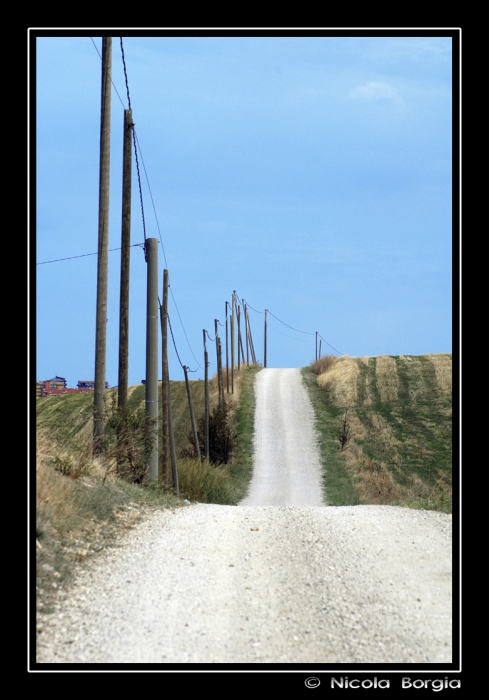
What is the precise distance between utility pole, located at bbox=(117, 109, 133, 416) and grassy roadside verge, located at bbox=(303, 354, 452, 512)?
6874mm

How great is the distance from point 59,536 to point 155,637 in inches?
125

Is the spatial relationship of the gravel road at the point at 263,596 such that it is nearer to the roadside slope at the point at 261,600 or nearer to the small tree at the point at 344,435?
the roadside slope at the point at 261,600

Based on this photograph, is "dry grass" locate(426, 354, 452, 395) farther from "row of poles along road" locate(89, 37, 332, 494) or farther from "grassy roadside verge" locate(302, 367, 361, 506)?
"row of poles along road" locate(89, 37, 332, 494)

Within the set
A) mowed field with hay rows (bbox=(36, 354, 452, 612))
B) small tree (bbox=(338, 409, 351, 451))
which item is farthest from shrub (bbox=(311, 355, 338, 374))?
small tree (bbox=(338, 409, 351, 451))

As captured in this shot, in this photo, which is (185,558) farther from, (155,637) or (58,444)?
(58,444)

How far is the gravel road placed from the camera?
5574mm

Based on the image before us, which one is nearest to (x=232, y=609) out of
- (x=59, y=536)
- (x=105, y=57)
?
(x=59, y=536)

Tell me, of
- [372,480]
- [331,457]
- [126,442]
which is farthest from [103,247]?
[331,457]

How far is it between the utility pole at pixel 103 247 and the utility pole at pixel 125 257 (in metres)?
1.30

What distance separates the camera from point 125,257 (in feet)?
60.3

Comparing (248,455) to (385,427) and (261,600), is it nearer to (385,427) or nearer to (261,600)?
(385,427)

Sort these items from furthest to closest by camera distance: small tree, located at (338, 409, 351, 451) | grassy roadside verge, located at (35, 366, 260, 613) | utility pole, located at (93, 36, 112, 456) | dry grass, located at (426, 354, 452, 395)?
dry grass, located at (426, 354, 452, 395)
small tree, located at (338, 409, 351, 451)
utility pole, located at (93, 36, 112, 456)
grassy roadside verge, located at (35, 366, 260, 613)

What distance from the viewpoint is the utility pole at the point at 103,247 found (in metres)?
15.9
